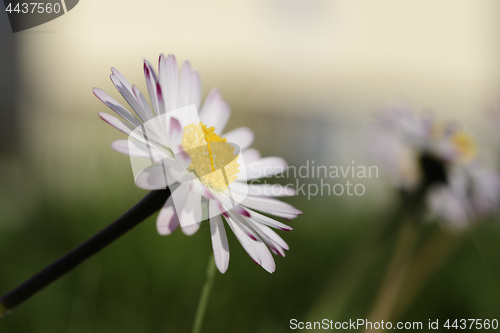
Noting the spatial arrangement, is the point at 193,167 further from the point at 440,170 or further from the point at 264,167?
the point at 440,170

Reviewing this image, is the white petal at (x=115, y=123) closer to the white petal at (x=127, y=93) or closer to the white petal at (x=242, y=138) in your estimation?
the white petal at (x=127, y=93)

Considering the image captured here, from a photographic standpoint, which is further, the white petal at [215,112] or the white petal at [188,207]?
the white petal at [215,112]


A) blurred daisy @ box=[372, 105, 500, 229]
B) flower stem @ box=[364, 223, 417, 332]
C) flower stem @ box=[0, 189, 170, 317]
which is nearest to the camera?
flower stem @ box=[0, 189, 170, 317]

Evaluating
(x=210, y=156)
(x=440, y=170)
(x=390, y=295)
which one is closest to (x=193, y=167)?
(x=210, y=156)

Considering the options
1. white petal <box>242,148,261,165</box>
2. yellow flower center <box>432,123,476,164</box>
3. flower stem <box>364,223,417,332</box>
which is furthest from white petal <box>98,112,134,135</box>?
yellow flower center <box>432,123,476,164</box>

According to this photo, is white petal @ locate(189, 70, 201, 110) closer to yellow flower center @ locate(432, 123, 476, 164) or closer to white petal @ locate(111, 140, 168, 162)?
white petal @ locate(111, 140, 168, 162)

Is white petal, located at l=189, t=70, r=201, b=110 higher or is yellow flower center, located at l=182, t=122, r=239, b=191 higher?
white petal, located at l=189, t=70, r=201, b=110

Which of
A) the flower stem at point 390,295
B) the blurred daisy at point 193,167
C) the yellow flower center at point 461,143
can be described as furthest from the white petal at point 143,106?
the yellow flower center at point 461,143
